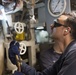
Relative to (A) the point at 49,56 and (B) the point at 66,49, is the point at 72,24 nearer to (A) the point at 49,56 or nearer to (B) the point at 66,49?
(B) the point at 66,49

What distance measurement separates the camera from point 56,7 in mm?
2531

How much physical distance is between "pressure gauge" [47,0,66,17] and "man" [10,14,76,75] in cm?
65

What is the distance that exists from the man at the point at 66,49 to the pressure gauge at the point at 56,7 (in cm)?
65

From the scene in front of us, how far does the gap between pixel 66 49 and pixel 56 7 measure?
1.12 metres

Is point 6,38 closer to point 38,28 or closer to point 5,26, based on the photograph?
point 5,26

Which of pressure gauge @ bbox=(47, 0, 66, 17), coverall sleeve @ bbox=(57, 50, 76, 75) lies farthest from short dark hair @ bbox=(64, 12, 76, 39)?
pressure gauge @ bbox=(47, 0, 66, 17)

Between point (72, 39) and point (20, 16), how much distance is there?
1096mm

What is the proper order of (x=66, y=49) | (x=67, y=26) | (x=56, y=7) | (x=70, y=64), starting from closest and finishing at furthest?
(x=70, y=64) → (x=66, y=49) → (x=67, y=26) → (x=56, y=7)

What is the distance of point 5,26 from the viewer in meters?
2.34

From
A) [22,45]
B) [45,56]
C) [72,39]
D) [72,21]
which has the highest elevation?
[72,21]

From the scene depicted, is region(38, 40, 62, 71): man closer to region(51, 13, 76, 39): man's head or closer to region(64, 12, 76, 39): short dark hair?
region(51, 13, 76, 39): man's head

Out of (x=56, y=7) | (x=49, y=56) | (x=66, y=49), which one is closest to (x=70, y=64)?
(x=66, y=49)

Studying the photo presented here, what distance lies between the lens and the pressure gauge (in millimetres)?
2500

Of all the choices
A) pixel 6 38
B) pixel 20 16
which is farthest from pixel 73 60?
pixel 20 16
